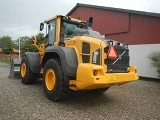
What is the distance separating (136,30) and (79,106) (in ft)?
28.1

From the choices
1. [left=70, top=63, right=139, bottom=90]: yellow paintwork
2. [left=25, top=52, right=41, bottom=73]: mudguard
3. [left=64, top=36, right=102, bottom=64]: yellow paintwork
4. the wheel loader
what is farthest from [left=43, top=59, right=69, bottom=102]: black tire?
[left=25, top=52, right=41, bottom=73]: mudguard

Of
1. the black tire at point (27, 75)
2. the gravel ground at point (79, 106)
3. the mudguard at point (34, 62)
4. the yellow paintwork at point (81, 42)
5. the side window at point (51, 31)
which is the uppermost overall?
the side window at point (51, 31)

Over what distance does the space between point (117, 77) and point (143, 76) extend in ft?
23.9

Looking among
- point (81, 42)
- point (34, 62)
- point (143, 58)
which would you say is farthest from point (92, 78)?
point (143, 58)

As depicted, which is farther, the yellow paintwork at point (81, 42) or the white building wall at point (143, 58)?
the white building wall at point (143, 58)

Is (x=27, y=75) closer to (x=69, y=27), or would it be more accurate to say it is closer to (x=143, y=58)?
(x=69, y=27)

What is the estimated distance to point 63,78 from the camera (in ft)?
19.0

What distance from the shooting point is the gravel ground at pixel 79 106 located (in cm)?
498

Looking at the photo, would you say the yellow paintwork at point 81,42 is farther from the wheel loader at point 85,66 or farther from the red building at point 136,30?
the red building at point 136,30

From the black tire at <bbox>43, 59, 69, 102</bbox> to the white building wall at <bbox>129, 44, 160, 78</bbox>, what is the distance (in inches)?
277

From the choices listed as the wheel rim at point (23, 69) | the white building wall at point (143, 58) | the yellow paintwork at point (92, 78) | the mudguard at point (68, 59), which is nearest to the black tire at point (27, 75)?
the wheel rim at point (23, 69)

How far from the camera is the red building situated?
11.9 meters

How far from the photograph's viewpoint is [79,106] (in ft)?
19.2

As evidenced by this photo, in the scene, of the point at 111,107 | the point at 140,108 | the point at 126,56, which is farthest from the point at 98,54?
the point at 140,108
